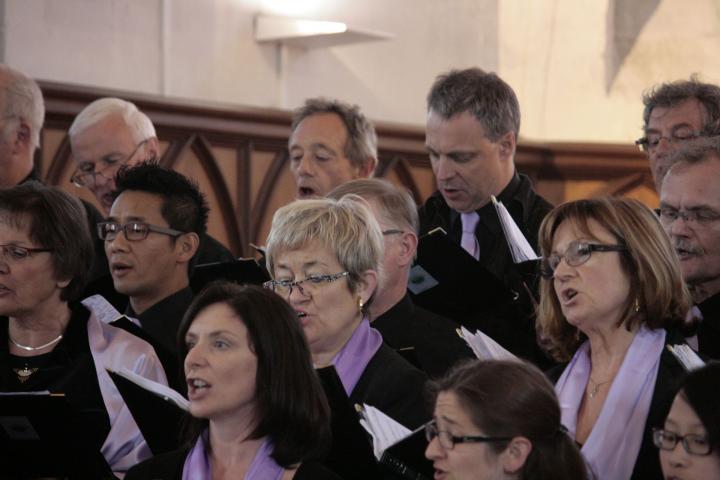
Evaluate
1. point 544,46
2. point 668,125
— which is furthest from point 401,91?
point 668,125

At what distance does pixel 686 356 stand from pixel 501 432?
652 millimetres

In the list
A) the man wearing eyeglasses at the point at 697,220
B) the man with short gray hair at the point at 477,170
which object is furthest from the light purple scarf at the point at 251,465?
the man with short gray hair at the point at 477,170

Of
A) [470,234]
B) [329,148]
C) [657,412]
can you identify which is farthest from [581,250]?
[329,148]

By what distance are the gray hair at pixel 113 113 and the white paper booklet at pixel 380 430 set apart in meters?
2.79

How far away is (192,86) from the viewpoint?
7676mm

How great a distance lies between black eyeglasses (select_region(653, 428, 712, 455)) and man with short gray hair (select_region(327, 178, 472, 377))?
1.20 m

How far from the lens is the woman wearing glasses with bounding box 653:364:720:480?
3.09m

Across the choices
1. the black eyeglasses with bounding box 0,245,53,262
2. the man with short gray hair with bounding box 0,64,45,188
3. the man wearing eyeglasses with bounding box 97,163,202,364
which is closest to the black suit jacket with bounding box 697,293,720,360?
the man wearing eyeglasses with bounding box 97,163,202,364

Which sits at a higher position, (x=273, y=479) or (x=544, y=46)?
(x=544, y=46)

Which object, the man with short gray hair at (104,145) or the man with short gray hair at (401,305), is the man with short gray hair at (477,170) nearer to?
the man with short gray hair at (401,305)

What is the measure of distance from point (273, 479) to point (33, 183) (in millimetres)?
1721

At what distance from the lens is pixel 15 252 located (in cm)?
448

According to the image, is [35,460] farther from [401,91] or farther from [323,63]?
[401,91]

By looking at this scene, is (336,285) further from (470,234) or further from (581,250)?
(470,234)
